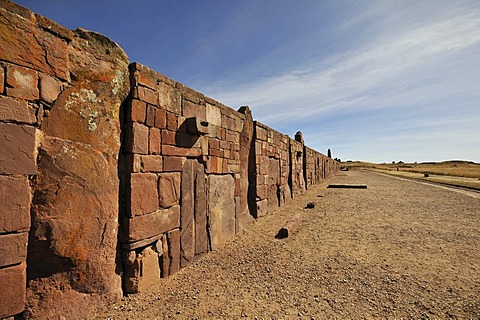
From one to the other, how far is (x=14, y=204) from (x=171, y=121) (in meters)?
2.33

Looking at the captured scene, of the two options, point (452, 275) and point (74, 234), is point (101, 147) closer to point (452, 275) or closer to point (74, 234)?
point (74, 234)

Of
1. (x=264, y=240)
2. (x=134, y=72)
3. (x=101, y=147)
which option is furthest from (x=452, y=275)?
(x=134, y=72)

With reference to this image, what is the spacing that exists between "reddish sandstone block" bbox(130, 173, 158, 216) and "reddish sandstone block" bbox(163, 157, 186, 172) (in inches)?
10.9

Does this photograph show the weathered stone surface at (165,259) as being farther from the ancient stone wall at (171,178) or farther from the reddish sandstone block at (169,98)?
the reddish sandstone block at (169,98)

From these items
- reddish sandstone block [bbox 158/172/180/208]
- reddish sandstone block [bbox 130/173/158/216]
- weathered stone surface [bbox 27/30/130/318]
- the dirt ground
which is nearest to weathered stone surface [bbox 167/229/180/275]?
the dirt ground

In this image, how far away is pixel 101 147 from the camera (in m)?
3.07

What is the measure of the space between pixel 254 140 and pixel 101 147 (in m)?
5.04

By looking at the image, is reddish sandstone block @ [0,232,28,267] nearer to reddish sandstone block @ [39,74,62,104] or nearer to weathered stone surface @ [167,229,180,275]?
reddish sandstone block @ [39,74,62,104]

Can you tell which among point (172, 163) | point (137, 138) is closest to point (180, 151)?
point (172, 163)

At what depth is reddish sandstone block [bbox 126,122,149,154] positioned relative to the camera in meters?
3.35

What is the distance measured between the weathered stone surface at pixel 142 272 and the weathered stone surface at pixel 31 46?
2.39m

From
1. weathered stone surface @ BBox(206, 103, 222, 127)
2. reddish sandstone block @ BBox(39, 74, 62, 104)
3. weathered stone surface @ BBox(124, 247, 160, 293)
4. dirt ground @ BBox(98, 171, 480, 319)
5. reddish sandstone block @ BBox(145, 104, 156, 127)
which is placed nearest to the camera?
reddish sandstone block @ BBox(39, 74, 62, 104)

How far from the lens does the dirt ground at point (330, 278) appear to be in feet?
9.66

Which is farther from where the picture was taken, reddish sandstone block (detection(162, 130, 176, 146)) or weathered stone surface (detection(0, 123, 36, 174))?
reddish sandstone block (detection(162, 130, 176, 146))
